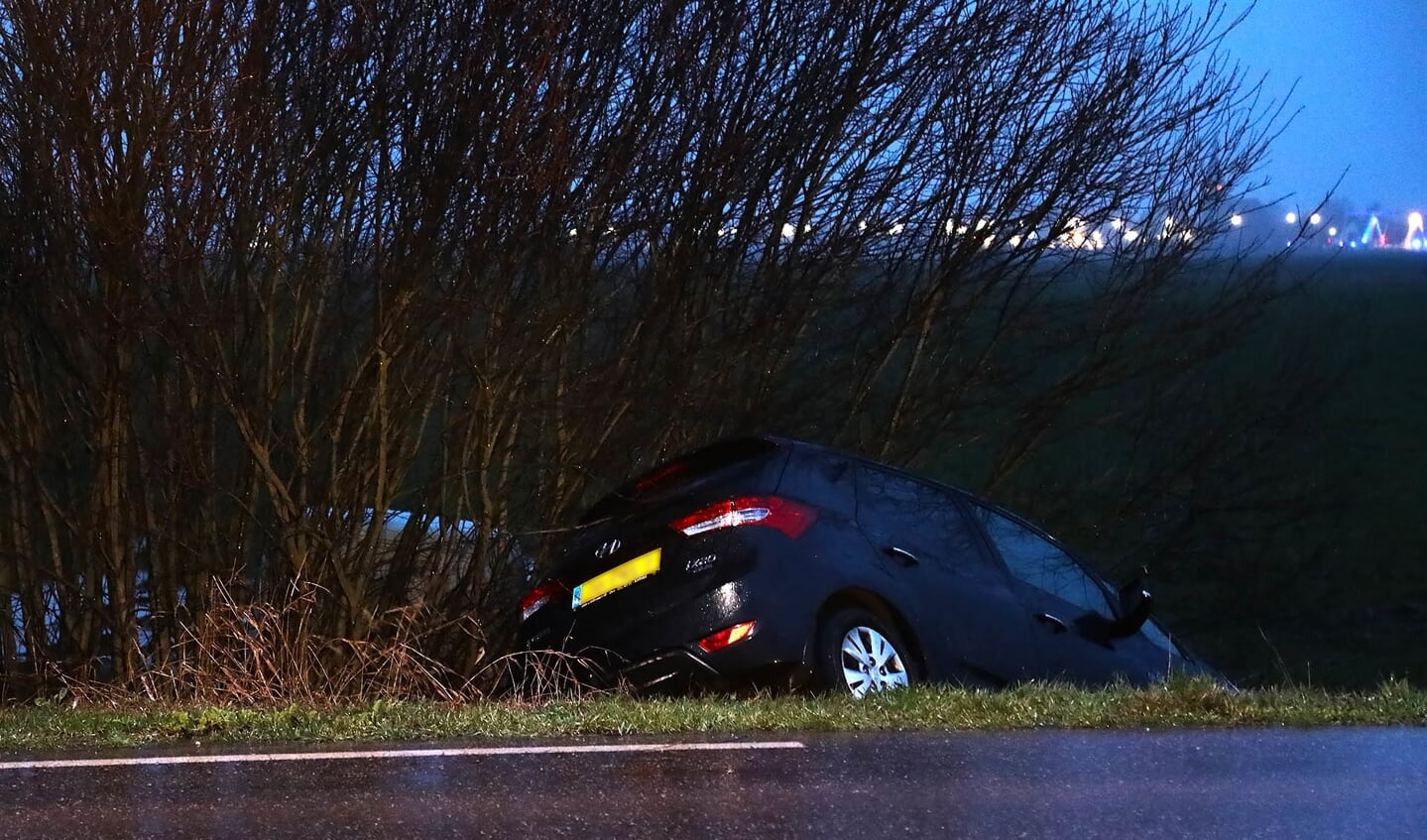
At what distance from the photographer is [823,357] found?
1415cm

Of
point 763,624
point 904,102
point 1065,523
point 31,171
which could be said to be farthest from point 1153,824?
point 1065,523

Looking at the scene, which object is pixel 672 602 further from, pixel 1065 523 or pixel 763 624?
pixel 1065 523

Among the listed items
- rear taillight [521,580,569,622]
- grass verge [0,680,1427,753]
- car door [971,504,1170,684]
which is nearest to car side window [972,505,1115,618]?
car door [971,504,1170,684]

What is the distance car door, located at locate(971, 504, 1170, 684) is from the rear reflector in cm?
204

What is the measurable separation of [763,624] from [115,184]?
4388 millimetres

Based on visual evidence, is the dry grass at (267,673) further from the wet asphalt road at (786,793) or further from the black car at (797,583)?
the wet asphalt road at (786,793)

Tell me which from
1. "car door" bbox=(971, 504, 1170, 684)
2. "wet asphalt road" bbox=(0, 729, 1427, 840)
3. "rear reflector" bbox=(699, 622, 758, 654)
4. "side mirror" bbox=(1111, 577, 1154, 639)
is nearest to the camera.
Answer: "wet asphalt road" bbox=(0, 729, 1427, 840)

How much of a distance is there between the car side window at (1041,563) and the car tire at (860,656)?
119cm

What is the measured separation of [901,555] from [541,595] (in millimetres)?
1862

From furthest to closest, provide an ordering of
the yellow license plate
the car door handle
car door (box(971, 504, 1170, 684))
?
car door (box(971, 504, 1170, 684)) < the car door handle < the yellow license plate

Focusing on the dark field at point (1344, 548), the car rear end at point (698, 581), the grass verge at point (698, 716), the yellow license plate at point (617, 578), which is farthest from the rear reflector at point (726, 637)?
the dark field at point (1344, 548)

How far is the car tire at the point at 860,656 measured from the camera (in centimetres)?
770

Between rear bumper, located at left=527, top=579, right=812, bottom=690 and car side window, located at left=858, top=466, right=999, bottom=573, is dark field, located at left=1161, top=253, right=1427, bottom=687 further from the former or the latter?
rear bumper, located at left=527, top=579, right=812, bottom=690

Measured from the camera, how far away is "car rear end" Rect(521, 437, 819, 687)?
24.7 ft
